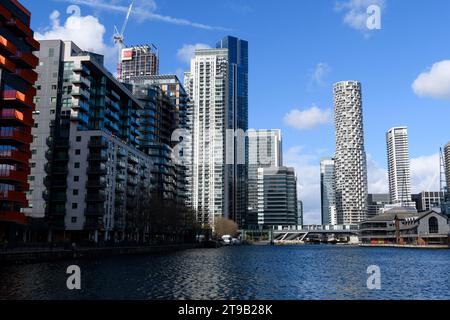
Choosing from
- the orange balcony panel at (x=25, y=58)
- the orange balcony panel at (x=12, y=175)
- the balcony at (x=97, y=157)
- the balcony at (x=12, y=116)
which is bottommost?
the orange balcony panel at (x=12, y=175)

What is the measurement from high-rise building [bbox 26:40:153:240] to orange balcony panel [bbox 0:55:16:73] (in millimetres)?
44717

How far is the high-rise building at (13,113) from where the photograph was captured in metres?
102

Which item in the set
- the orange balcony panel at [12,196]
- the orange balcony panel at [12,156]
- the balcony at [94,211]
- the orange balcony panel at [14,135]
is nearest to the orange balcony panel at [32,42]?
the orange balcony panel at [14,135]

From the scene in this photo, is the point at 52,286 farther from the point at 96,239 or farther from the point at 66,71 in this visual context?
the point at 66,71

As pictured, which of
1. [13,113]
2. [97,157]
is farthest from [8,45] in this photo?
[97,157]

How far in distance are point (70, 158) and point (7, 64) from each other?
4916 centimetres

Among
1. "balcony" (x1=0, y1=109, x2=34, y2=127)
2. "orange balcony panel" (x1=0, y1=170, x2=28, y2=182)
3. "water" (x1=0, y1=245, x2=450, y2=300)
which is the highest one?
"balcony" (x1=0, y1=109, x2=34, y2=127)

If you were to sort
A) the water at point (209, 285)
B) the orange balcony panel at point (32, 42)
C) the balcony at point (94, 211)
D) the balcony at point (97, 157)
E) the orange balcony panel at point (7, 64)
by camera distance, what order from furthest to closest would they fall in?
the balcony at point (97, 157) → the balcony at point (94, 211) → the orange balcony panel at point (32, 42) → the orange balcony panel at point (7, 64) → the water at point (209, 285)

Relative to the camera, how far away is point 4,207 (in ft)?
335

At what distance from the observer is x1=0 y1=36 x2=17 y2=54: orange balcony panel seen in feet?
333

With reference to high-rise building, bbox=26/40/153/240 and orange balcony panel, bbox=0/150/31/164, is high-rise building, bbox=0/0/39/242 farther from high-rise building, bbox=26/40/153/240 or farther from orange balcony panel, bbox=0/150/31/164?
high-rise building, bbox=26/40/153/240

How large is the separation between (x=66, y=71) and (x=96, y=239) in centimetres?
5260

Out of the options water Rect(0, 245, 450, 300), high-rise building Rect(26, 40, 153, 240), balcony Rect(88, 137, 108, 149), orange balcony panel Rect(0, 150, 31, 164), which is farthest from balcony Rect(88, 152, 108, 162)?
water Rect(0, 245, 450, 300)

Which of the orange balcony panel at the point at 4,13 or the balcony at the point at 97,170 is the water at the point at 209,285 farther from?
the balcony at the point at 97,170
